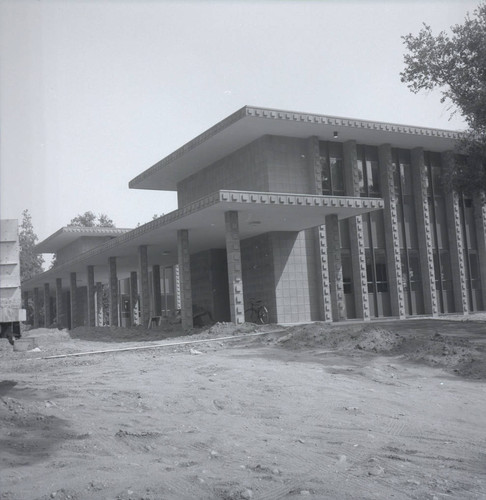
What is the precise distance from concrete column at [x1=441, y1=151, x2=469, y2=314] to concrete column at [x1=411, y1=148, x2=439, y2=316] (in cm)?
148

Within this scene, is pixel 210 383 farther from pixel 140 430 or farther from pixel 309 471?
pixel 309 471

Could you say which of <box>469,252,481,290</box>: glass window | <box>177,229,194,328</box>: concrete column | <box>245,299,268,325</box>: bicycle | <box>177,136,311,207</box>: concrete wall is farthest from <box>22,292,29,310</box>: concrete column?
<box>469,252,481,290</box>: glass window

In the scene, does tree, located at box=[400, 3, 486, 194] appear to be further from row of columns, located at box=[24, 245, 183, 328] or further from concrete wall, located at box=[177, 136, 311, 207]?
row of columns, located at box=[24, 245, 183, 328]

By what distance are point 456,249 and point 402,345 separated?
1764cm

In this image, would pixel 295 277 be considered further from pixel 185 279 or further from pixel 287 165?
pixel 185 279

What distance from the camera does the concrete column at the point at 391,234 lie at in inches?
1042

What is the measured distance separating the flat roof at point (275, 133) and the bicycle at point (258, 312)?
6.94 meters

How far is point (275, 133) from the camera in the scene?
23.6 m

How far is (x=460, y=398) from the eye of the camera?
9.09 meters

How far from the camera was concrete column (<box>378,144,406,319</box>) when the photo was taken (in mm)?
26469

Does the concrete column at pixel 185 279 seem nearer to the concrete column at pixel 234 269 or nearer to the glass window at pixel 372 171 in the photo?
the concrete column at pixel 234 269

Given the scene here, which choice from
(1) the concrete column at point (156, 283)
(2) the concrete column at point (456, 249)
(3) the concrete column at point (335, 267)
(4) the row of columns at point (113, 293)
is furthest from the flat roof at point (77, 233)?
(2) the concrete column at point (456, 249)

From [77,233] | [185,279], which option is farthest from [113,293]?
[185,279]

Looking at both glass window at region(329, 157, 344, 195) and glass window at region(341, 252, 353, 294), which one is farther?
glass window at region(341, 252, 353, 294)
